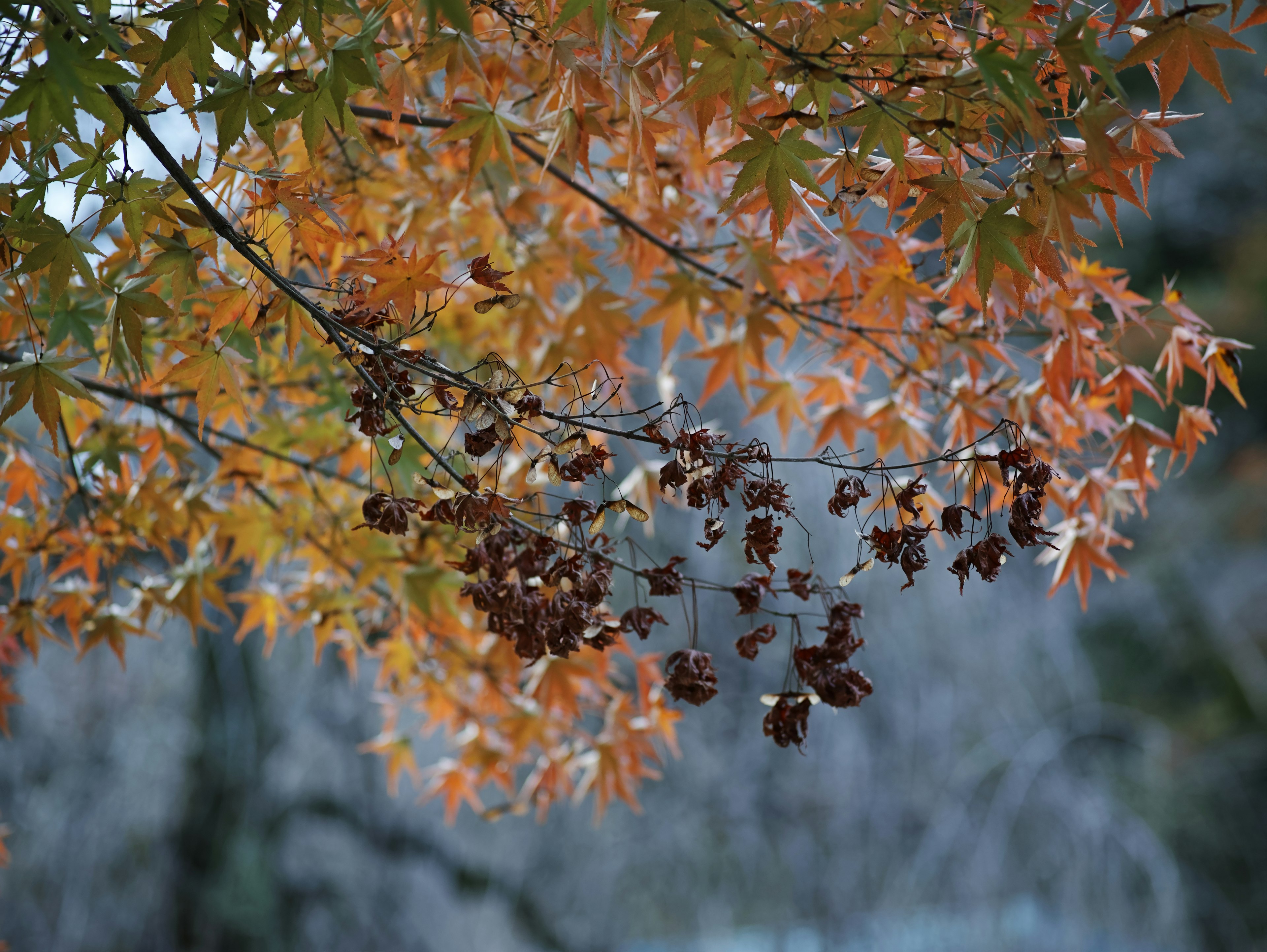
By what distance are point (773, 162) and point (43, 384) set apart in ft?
2.27

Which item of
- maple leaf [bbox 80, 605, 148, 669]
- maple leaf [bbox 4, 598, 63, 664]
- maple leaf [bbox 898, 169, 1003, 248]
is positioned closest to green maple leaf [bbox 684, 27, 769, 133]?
maple leaf [bbox 898, 169, 1003, 248]

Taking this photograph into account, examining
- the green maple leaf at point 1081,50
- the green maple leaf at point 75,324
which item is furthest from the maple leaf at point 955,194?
the green maple leaf at point 75,324

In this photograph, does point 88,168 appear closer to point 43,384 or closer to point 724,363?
point 43,384

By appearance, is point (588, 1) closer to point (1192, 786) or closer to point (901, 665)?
point (901, 665)

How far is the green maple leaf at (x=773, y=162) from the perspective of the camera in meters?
0.74

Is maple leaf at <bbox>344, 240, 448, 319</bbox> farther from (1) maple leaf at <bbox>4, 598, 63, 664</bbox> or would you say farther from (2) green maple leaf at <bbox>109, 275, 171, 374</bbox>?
(1) maple leaf at <bbox>4, 598, 63, 664</bbox>

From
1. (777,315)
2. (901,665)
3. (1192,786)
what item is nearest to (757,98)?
(777,315)

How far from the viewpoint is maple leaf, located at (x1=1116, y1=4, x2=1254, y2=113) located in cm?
72

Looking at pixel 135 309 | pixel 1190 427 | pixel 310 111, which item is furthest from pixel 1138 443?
pixel 135 309

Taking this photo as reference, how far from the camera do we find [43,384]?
0.82 metres

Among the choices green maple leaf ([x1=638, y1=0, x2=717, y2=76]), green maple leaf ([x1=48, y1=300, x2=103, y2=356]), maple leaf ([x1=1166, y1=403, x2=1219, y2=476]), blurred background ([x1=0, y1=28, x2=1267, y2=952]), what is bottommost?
blurred background ([x1=0, y1=28, x2=1267, y2=952])

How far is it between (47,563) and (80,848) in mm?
1600

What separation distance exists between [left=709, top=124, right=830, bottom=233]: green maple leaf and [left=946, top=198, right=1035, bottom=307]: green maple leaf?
134 mm

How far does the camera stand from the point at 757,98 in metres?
0.88
